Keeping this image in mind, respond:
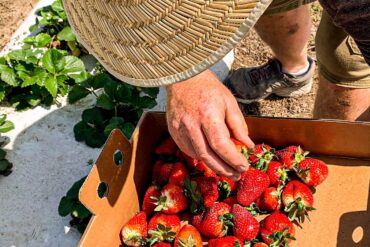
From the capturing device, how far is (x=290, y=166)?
1470 mm

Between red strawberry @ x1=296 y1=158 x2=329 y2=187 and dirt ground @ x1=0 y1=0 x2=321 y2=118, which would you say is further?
dirt ground @ x1=0 y1=0 x2=321 y2=118

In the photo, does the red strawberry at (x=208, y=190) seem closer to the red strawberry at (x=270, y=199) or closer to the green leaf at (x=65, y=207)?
the red strawberry at (x=270, y=199)

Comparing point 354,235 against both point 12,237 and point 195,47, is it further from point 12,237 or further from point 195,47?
point 12,237

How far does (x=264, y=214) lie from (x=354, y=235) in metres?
0.26

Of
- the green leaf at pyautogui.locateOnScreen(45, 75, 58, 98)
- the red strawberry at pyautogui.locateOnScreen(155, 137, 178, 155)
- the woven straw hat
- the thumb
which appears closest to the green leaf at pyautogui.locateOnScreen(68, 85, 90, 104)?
the green leaf at pyautogui.locateOnScreen(45, 75, 58, 98)

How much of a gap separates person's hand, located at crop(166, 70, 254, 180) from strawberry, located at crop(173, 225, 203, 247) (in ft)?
0.80

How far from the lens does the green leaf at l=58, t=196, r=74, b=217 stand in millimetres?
1633

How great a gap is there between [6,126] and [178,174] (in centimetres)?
85

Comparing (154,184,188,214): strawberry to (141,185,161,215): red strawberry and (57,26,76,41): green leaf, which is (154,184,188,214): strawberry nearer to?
(141,185,161,215): red strawberry

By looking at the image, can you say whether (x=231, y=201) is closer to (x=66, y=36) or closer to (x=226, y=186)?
(x=226, y=186)

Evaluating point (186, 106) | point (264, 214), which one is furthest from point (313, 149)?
point (186, 106)

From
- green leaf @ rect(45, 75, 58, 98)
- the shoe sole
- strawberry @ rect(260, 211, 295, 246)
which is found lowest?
the shoe sole

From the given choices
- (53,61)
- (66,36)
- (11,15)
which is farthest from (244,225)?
(11,15)

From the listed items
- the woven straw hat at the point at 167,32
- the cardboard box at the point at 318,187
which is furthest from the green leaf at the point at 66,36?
the woven straw hat at the point at 167,32
